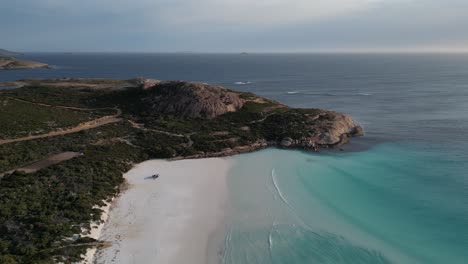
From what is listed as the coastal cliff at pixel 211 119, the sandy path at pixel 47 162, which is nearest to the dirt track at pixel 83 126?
the coastal cliff at pixel 211 119

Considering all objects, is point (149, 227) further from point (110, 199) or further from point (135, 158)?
point (135, 158)

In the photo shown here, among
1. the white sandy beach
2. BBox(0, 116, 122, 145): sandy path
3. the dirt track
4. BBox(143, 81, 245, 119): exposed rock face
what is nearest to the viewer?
the white sandy beach

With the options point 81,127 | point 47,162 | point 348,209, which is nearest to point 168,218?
point 348,209

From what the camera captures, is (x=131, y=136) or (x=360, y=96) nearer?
(x=131, y=136)

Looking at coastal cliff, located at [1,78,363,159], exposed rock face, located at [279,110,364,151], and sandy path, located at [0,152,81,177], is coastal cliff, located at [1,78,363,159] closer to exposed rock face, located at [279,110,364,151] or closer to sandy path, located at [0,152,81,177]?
exposed rock face, located at [279,110,364,151]

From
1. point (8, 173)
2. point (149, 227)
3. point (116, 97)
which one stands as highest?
point (116, 97)

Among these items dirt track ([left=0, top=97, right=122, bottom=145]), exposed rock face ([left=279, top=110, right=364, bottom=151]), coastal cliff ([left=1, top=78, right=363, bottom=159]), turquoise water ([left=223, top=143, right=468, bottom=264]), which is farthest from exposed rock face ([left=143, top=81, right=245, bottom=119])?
turquoise water ([left=223, top=143, right=468, bottom=264])

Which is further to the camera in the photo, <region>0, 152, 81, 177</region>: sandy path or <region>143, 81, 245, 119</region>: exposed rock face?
<region>143, 81, 245, 119</region>: exposed rock face

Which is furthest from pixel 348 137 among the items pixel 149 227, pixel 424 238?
pixel 149 227
